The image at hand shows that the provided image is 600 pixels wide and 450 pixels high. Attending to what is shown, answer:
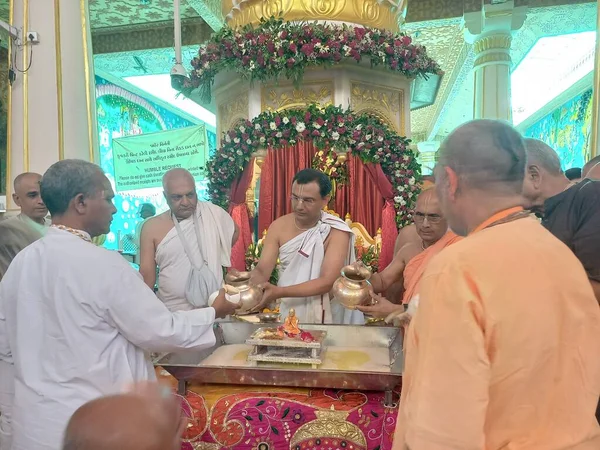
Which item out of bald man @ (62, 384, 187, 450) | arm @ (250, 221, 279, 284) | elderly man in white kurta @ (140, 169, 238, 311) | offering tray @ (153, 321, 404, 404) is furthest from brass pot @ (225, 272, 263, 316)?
bald man @ (62, 384, 187, 450)

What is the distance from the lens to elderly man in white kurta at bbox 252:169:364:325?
10.7 ft

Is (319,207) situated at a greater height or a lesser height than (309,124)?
lesser

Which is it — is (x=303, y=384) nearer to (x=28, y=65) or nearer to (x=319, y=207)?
(x=319, y=207)

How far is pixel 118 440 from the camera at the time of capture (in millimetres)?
883

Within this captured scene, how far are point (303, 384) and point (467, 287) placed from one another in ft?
3.75

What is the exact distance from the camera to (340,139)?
15.6 ft

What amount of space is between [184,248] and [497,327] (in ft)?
8.91

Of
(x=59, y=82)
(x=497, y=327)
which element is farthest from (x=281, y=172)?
(x=497, y=327)

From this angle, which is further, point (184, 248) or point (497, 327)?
point (184, 248)

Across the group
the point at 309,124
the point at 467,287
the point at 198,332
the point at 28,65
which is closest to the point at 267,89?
the point at 309,124

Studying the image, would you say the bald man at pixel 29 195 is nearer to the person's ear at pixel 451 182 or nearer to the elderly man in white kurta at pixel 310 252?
the elderly man in white kurta at pixel 310 252

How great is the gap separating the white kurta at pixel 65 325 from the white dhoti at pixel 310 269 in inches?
64.0

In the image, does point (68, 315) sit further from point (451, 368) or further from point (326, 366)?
point (451, 368)

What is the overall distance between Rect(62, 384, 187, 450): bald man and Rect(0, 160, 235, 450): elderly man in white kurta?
93 centimetres
